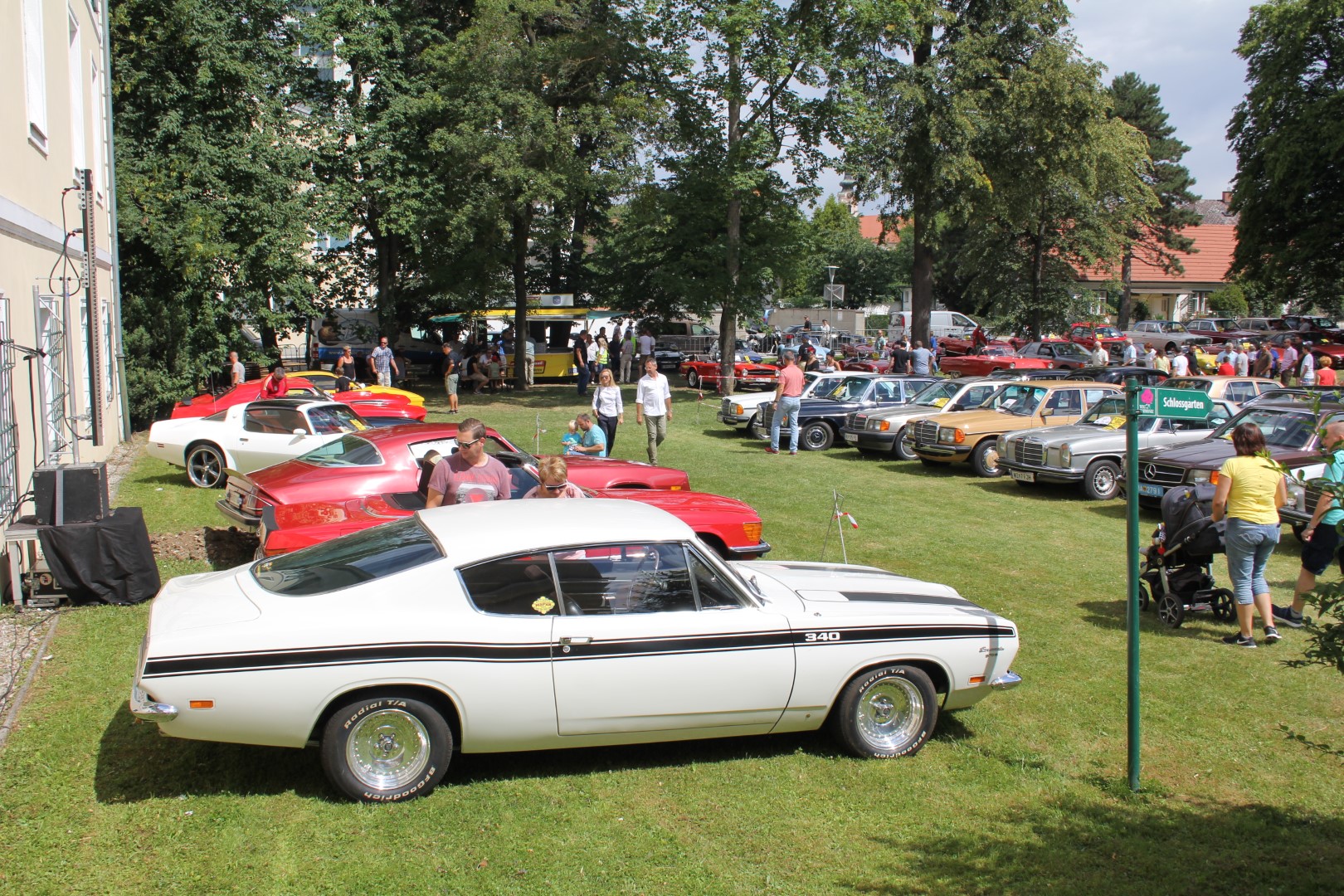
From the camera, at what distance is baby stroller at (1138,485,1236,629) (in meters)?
8.70

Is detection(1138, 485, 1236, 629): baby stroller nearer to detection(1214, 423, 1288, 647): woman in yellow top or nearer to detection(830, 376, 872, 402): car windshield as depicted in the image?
detection(1214, 423, 1288, 647): woman in yellow top

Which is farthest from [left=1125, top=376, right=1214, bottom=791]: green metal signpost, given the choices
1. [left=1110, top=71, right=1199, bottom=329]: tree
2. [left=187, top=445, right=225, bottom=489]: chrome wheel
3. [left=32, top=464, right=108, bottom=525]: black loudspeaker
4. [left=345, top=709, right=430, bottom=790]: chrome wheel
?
[left=1110, top=71, right=1199, bottom=329]: tree

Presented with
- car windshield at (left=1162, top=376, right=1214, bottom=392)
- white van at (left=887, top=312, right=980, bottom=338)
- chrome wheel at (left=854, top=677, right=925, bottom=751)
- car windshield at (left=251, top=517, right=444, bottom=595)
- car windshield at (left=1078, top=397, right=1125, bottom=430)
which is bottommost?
chrome wheel at (left=854, top=677, right=925, bottom=751)

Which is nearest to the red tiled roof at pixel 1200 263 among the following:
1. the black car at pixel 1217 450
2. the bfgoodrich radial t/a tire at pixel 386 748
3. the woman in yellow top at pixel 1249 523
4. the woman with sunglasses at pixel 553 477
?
the black car at pixel 1217 450

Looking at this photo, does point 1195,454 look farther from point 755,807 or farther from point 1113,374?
point 755,807

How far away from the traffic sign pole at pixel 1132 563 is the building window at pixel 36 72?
38.3ft

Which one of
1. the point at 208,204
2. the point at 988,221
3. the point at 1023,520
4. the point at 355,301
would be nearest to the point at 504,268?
the point at 355,301

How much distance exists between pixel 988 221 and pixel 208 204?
2408 cm

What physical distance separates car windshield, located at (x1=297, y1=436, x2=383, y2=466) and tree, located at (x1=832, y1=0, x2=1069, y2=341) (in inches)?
812

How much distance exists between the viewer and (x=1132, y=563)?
536 centimetres

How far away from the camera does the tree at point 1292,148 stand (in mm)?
36062

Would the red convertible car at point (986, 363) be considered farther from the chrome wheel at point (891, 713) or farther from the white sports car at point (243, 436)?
the chrome wheel at point (891, 713)

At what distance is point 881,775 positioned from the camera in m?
5.62

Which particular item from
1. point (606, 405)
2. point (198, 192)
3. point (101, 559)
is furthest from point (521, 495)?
point (198, 192)
